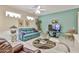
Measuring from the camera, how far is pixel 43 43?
5.84 feet

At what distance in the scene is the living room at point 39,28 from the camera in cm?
175

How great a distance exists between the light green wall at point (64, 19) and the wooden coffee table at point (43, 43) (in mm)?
136

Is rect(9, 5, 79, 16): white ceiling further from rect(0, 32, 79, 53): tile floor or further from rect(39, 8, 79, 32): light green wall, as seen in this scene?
rect(0, 32, 79, 53): tile floor

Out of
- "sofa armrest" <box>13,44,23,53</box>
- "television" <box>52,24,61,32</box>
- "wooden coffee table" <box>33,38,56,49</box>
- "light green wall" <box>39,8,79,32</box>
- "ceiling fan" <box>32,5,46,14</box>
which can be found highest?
"ceiling fan" <box>32,5,46,14</box>

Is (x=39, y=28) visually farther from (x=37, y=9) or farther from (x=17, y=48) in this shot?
(x=17, y=48)

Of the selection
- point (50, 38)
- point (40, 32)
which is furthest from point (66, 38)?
point (40, 32)

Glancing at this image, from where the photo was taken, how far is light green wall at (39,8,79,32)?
5.73 feet

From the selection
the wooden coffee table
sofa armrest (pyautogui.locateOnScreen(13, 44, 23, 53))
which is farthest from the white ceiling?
sofa armrest (pyautogui.locateOnScreen(13, 44, 23, 53))

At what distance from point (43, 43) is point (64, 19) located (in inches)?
15.7

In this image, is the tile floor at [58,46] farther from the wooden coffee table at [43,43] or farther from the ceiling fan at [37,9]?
the ceiling fan at [37,9]

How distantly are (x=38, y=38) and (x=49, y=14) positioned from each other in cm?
33

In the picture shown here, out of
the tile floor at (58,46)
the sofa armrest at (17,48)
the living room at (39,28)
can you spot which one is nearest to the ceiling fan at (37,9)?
the living room at (39,28)

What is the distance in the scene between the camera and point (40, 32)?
178 cm

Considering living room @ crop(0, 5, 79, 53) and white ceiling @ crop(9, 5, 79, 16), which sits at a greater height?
white ceiling @ crop(9, 5, 79, 16)
